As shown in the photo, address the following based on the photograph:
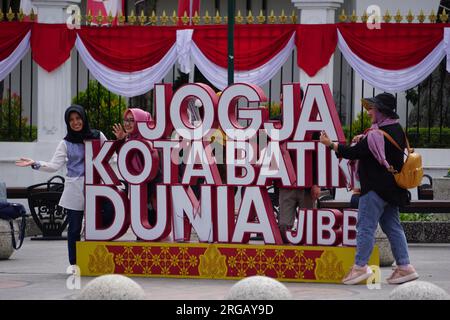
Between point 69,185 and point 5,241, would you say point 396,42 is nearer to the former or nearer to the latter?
point 5,241

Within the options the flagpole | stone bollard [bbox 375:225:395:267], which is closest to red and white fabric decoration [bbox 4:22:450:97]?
the flagpole

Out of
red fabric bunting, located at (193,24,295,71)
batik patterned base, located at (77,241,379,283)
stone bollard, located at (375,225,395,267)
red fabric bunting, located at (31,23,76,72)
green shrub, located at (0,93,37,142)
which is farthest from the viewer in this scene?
green shrub, located at (0,93,37,142)

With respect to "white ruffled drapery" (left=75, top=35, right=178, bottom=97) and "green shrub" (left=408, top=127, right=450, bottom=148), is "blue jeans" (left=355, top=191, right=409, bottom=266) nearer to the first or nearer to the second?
"white ruffled drapery" (left=75, top=35, right=178, bottom=97)

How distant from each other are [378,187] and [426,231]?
5831 millimetres

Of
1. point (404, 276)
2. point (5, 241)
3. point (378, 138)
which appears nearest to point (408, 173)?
point (378, 138)

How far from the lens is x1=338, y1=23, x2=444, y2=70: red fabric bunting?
19.2 m

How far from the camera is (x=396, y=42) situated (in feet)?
63.2

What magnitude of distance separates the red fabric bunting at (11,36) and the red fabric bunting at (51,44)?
0.53 feet

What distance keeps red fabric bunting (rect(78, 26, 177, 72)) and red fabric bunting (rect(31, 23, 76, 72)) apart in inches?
10.5

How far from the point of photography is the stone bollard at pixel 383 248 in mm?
13758

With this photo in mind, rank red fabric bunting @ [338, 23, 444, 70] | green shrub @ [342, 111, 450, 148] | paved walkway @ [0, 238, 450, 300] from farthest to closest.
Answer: green shrub @ [342, 111, 450, 148] < red fabric bunting @ [338, 23, 444, 70] < paved walkway @ [0, 238, 450, 300]
